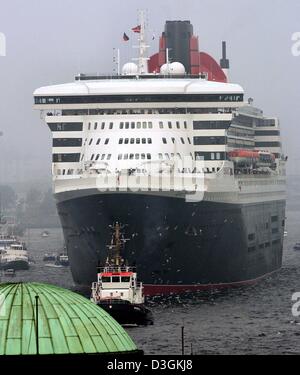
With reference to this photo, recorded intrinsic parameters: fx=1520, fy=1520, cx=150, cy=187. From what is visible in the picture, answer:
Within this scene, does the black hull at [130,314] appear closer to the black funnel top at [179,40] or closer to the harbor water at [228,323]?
the harbor water at [228,323]

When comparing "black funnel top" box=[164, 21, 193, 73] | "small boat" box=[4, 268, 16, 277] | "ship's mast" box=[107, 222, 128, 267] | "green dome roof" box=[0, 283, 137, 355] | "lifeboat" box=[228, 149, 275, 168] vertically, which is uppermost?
"black funnel top" box=[164, 21, 193, 73]

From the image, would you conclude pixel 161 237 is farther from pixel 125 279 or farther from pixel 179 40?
pixel 179 40

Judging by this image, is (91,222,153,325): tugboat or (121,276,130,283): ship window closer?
(91,222,153,325): tugboat

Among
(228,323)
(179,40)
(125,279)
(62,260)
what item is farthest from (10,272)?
(228,323)

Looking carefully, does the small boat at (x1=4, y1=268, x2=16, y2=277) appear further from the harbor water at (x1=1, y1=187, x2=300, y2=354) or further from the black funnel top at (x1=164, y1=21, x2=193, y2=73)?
the black funnel top at (x1=164, y1=21, x2=193, y2=73)

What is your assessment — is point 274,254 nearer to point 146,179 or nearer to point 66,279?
point 66,279

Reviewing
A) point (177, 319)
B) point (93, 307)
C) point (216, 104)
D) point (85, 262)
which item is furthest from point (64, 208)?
point (93, 307)

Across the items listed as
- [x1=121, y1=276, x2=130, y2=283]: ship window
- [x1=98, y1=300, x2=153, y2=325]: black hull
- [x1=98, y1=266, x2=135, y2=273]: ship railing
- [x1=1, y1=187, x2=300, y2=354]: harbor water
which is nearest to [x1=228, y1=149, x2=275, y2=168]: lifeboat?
[x1=1, y1=187, x2=300, y2=354]: harbor water
